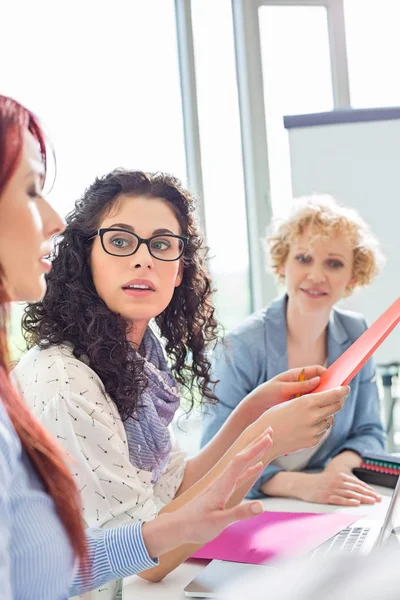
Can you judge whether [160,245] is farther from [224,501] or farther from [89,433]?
[224,501]

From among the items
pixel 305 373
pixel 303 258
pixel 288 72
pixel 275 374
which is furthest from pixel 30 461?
pixel 288 72

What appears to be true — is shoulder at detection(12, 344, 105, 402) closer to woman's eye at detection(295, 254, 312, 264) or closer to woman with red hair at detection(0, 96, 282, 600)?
woman with red hair at detection(0, 96, 282, 600)

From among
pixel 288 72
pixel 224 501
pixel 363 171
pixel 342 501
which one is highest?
pixel 288 72

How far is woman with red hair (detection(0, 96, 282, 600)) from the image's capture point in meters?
0.84

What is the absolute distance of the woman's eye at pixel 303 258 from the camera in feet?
7.47

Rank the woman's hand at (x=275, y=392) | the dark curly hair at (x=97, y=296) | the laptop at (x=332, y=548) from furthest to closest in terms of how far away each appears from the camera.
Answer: the woman's hand at (x=275, y=392) → the dark curly hair at (x=97, y=296) → the laptop at (x=332, y=548)

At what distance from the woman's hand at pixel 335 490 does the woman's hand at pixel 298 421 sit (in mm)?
392

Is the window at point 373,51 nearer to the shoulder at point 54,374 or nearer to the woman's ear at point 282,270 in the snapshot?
the woman's ear at point 282,270

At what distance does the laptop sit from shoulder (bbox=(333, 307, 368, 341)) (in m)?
0.88

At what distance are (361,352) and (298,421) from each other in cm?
16

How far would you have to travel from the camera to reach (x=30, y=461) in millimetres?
893

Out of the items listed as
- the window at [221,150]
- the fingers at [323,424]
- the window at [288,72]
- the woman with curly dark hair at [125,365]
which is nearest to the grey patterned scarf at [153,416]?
the woman with curly dark hair at [125,365]

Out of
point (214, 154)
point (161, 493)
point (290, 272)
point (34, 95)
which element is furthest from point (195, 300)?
point (214, 154)

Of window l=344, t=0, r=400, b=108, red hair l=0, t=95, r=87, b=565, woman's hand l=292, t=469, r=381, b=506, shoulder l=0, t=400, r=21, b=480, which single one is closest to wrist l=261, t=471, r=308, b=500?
woman's hand l=292, t=469, r=381, b=506
